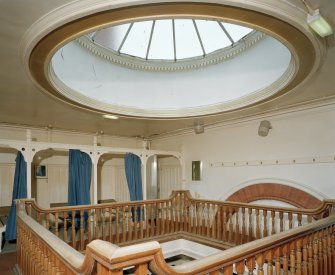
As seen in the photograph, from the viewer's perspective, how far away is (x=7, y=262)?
381 centimetres

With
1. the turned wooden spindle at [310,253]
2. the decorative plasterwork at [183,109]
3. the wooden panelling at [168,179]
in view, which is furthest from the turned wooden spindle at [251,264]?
the wooden panelling at [168,179]

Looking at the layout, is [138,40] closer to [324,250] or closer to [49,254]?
[49,254]

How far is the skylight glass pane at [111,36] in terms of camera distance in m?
3.97

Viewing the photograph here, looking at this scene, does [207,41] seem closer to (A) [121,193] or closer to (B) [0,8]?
(B) [0,8]

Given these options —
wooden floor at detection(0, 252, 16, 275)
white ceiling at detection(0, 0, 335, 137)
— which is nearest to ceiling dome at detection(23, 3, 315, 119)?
white ceiling at detection(0, 0, 335, 137)

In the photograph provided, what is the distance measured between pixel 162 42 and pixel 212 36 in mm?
912

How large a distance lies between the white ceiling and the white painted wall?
31 centimetres

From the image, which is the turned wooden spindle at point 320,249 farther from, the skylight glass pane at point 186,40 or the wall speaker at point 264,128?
→ the skylight glass pane at point 186,40

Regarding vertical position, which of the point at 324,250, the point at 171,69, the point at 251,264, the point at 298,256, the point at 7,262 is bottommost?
the point at 7,262

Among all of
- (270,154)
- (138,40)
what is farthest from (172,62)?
(270,154)

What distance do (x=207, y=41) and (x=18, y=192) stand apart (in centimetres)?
450

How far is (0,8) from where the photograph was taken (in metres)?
1.83

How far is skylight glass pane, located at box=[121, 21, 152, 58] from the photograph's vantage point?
412 centimetres

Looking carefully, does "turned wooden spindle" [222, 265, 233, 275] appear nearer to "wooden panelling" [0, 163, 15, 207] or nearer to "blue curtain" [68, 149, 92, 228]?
"blue curtain" [68, 149, 92, 228]
